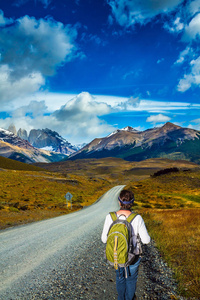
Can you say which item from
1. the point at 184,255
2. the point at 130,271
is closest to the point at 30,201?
the point at 184,255

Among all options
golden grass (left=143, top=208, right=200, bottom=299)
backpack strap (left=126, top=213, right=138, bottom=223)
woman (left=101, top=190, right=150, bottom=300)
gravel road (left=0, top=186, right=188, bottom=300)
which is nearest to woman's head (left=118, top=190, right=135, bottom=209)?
woman (left=101, top=190, right=150, bottom=300)

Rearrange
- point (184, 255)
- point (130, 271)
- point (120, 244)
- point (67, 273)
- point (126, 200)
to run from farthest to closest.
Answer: point (184, 255) < point (67, 273) < point (126, 200) < point (130, 271) < point (120, 244)

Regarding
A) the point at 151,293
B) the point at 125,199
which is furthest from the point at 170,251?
the point at 125,199

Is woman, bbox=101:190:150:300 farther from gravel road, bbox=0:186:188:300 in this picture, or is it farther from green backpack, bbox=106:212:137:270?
gravel road, bbox=0:186:188:300

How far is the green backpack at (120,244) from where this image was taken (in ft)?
14.1

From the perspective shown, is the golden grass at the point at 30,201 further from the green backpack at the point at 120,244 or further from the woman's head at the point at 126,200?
the woman's head at the point at 126,200

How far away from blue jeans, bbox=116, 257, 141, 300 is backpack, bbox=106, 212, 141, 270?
0.23 meters

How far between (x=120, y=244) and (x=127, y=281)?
1063 mm

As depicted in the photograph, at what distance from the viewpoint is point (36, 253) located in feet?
35.1

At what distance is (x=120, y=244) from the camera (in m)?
4.29

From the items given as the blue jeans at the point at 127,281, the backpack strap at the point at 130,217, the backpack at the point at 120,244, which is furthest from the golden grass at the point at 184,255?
the backpack strap at the point at 130,217

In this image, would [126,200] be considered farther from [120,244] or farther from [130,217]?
[120,244]

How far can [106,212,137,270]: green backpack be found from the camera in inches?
169

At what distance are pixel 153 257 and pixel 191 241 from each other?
313 centimetres
